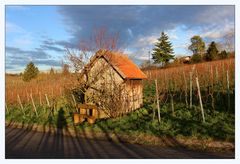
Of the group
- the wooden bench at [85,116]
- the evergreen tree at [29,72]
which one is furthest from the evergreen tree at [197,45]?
the wooden bench at [85,116]

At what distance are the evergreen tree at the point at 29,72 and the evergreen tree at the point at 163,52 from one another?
25928mm

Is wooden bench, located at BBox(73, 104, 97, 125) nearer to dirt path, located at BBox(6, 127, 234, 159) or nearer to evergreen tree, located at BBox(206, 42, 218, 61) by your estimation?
dirt path, located at BBox(6, 127, 234, 159)

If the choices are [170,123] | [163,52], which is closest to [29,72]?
[163,52]

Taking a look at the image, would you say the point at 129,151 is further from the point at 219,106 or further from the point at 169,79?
the point at 169,79

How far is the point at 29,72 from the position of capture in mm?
48375

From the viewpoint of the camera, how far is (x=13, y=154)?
809 centimetres

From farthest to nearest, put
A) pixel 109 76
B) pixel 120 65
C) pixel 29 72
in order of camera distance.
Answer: pixel 29 72, pixel 120 65, pixel 109 76

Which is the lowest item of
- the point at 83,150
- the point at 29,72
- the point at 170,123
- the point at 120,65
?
the point at 83,150

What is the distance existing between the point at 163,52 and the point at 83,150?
4232 cm

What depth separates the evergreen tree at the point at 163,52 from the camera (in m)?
48.2

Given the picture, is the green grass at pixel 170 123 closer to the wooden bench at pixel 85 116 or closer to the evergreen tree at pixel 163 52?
the wooden bench at pixel 85 116

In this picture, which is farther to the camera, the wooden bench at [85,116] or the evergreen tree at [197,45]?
the evergreen tree at [197,45]

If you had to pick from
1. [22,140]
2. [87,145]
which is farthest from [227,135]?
[22,140]

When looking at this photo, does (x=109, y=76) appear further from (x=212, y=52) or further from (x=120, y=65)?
(x=212, y=52)
